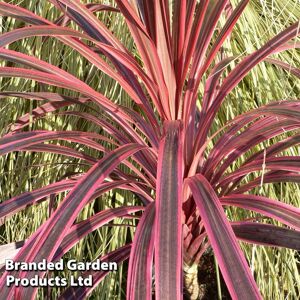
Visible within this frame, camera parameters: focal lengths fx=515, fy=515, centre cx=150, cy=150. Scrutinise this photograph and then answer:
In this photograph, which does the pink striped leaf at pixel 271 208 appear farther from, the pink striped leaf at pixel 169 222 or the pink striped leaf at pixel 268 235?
the pink striped leaf at pixel 169 222

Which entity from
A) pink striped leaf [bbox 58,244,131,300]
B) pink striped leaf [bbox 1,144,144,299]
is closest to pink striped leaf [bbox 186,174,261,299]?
pink striped leaf [bbox 1,144,144,299]

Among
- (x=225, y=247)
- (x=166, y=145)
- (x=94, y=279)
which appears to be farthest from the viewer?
(x=94, y=279)

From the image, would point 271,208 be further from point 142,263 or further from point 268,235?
point 142,263

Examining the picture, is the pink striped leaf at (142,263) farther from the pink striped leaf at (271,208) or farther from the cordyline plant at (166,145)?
the pink striped leaf at (271,208)

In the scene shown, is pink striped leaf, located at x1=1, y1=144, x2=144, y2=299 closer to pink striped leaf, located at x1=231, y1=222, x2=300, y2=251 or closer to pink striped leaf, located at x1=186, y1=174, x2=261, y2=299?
pink striped leaf, located at x1=186, y1=174, x2=261, y2=299

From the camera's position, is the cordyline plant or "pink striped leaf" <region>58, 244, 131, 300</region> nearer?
the cordyline plant

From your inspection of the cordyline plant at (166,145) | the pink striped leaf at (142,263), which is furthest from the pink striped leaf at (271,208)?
the pink striped leaf at (142,263)

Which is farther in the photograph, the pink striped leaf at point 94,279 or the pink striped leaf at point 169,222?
the pink striped leaf at point 94,279

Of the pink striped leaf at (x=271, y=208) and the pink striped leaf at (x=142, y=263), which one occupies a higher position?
the pink striped leaf at (x=271, y=208)

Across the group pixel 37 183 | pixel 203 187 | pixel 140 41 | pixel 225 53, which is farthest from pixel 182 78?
pixel 37 183

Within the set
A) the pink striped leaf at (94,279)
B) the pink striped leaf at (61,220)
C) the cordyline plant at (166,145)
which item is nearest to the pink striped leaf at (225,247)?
the cordyline plant at (166,145)

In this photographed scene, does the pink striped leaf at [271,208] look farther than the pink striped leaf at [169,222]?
Yes

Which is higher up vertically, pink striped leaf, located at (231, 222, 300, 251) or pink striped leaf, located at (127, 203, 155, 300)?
pink striped leaf, located at (231, 222, 300, 251)

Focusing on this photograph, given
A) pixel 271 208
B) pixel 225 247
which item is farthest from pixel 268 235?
pixel 225 247
